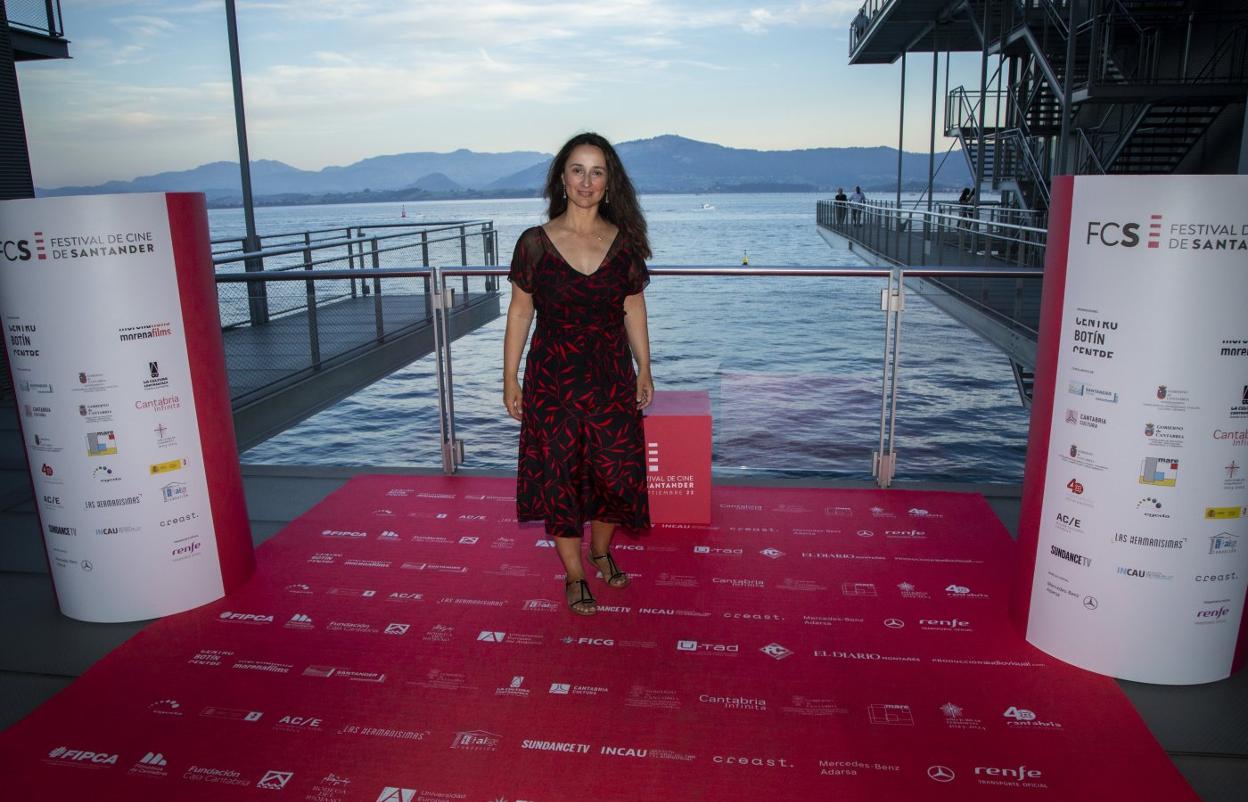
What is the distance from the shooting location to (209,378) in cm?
326

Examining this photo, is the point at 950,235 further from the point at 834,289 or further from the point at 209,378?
the point at 209,378

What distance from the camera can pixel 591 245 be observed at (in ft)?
9.55

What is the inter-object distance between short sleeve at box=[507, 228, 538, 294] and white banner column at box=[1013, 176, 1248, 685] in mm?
1722

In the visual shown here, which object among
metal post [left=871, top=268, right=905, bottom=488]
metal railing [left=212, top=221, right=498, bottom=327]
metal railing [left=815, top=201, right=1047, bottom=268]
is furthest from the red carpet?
metal railing [left=815, top=201, right=1047, bottom=268]

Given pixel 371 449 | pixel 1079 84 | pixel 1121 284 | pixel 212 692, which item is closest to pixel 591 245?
pixel 1121 284

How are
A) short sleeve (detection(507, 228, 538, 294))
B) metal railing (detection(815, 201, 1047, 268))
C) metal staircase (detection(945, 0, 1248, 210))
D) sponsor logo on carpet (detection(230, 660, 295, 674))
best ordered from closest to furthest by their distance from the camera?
sponsor logo on carpet (detection(230, 660, 295, 674)), short sleeve (detection(507, 228, 538, 294)), metal railing (detection(815, 201, 1047, 268)), metal staircase (detection(945, 0, 1248, 210))

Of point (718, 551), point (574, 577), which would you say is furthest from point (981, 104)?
point (574, 577)

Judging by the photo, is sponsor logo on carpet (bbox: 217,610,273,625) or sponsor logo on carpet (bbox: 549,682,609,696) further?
sponsor logo on carpet (bbox: 217,610,273,625)

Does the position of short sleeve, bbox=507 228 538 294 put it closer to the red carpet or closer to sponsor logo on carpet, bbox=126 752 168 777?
the red carpet

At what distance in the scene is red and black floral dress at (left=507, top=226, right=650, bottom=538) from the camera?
2.91m

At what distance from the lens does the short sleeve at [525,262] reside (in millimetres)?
2891

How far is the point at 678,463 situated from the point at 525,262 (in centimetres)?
148

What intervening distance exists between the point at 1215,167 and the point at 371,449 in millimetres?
13827

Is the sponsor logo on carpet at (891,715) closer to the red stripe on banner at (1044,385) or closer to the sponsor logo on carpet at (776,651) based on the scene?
the sponsor logo on carpet at (776,651)
